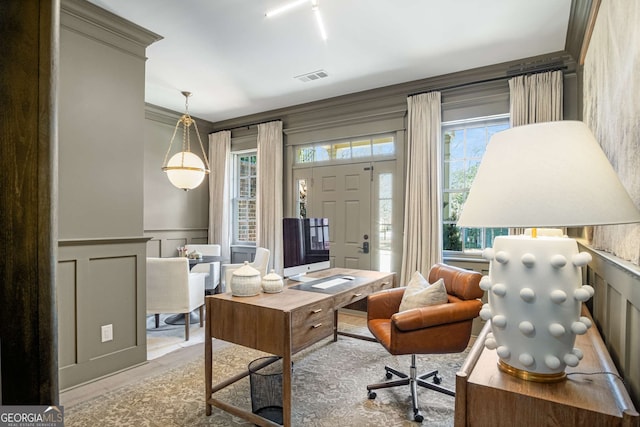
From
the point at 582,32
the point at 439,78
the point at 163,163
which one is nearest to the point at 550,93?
the point at 582,32

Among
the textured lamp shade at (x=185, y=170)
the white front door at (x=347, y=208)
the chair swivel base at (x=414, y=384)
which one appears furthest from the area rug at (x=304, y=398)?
the textured lamp shade at (x=185, y=170)

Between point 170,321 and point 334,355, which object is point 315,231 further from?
point 170,321

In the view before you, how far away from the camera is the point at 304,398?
7.80 ft

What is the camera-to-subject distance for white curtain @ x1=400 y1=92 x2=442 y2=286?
3.86 metres

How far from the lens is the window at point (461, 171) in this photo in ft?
12.6

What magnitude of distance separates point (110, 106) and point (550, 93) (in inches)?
158

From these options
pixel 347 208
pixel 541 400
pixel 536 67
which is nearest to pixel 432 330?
pixel 541 400

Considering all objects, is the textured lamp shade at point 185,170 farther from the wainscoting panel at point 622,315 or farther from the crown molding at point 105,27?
the wainscoting panel at point 622,315

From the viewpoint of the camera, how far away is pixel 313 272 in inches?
125

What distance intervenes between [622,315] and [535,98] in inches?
113

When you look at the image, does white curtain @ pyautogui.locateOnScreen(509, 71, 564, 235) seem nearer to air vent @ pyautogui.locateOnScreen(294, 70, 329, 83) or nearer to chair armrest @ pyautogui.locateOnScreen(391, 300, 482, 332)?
chair armrest @ pyautogui.locateOnScreen(391, 300, 482, 332)

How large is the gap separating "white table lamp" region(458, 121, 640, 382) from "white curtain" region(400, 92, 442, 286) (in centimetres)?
→ 285

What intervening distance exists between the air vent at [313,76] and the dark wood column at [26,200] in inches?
140

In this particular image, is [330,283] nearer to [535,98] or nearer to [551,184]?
[551,184]
